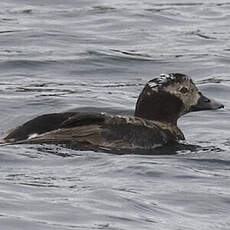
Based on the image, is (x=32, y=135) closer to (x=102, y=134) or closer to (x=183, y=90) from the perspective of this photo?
(x=102, y=134)

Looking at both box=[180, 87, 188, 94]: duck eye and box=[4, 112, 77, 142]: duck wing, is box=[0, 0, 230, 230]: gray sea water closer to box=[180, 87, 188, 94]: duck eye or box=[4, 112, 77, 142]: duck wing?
box=[4, 112, 77, 142]: duck wing

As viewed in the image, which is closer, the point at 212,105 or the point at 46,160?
the point at 46,160

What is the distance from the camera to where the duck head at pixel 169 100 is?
14047mm

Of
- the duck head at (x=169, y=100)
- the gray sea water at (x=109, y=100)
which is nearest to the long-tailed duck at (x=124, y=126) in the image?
the duck head at (x=169, y=100)

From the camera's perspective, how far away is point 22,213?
424 inches

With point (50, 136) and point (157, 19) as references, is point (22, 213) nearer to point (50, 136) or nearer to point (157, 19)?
point (50, 136)

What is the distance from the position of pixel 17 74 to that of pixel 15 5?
4.89m

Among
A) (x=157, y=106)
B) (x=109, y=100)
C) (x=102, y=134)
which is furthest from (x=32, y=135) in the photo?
(x=109, y=100)

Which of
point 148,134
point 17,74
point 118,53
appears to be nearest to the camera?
point 148,134

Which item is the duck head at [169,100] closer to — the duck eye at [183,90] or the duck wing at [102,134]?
the duck eye at [183,90]

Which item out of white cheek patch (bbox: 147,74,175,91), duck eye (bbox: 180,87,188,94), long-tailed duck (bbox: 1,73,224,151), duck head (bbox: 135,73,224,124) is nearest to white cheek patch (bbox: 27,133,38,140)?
long-tailed duck (bbox: 1,73,224,151)

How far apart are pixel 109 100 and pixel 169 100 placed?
7.62 ft

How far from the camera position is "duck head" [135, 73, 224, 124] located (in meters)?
14.0

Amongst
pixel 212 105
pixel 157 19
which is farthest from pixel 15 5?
pixel 212 105
